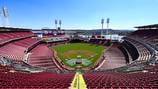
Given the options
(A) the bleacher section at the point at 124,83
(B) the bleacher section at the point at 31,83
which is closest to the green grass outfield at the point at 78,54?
(A) the bleacher section at the point at 124,83

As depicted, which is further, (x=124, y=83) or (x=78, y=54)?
(x=78, y=54)

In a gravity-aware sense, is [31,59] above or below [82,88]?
below

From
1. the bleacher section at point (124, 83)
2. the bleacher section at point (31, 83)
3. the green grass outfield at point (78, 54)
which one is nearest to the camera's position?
the bleacher section at point (31, 83)

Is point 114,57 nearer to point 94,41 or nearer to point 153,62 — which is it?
point 153,62

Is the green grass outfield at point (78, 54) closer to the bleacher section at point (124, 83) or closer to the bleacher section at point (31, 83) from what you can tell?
the bleacher section at point (124, 83)

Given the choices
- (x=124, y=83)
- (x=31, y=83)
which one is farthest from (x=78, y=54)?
(x=31, y=83)

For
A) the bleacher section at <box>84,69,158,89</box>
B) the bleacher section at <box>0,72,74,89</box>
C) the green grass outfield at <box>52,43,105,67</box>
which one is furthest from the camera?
the green grass outfield at <box>52,43,105,67</box>

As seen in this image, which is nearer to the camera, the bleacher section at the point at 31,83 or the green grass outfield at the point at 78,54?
the bleacher section at the point at 31,83

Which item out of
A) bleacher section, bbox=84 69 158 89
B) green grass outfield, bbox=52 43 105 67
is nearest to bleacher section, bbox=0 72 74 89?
bleacher section, bbox=84 69 158 89

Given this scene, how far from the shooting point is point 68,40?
145875mm

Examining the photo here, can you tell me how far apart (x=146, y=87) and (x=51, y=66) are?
149 ft

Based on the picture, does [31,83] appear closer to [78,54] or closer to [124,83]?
[124,83]

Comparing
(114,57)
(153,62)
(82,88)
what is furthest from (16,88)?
(114,57)

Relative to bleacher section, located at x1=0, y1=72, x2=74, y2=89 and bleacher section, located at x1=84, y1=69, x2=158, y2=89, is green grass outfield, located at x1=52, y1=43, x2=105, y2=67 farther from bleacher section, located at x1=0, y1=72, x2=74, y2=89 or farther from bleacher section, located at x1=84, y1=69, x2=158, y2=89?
bleacher section, located at x1=0, y1=72, x2=74, y2=89
